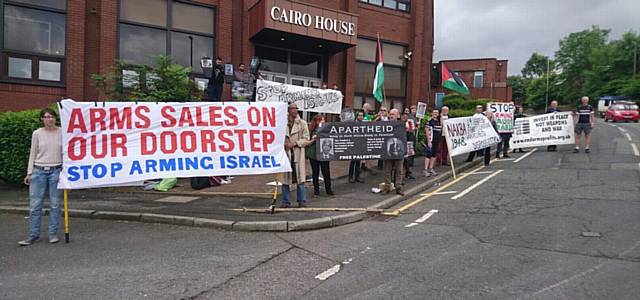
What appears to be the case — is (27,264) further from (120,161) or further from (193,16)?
(193,16)

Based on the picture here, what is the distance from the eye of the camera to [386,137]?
9367 millimetres

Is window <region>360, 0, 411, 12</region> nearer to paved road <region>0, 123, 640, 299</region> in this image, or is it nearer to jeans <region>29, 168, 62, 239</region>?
paved road <region>0, 123, 640, 299</region>

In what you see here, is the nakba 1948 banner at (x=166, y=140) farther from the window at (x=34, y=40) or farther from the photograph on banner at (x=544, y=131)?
the photograph on banner at (x=544, y=131)

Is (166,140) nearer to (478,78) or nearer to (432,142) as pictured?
(432,142)

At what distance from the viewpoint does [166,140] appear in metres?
7.33

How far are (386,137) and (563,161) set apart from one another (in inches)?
280

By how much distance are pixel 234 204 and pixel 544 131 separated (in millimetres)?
12529

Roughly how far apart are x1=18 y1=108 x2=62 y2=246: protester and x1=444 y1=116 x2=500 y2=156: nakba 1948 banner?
891 centimetres

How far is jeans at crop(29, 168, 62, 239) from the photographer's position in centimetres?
611

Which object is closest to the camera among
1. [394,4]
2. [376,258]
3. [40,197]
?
[376,258]

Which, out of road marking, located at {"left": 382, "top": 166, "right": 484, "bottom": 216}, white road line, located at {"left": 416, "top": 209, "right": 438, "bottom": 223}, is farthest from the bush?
white road line, located at {"left": 416, "top": 209, "right": 438, "bottom": 223}

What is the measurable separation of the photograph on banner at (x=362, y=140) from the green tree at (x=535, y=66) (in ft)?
436

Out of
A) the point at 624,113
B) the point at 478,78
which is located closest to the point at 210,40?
the point at 624,113

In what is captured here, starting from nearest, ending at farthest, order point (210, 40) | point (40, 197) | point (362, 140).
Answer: point (40, 197), point (362, 140), point (210, 40)
